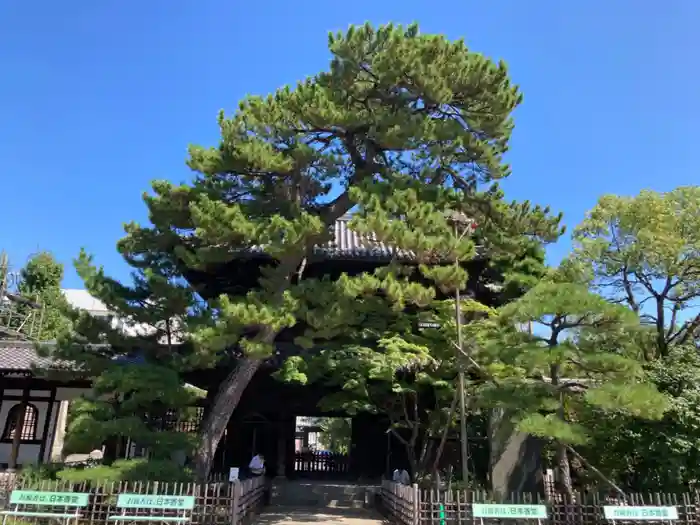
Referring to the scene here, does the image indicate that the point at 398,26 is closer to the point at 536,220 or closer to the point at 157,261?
the point at 536,220

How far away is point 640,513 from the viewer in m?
8.66

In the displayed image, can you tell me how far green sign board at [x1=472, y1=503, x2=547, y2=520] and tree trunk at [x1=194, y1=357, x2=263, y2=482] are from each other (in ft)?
18.3

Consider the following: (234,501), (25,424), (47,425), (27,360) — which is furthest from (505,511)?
(25,424)

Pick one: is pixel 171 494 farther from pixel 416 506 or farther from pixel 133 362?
pixel 416 506

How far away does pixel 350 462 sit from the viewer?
55.8 ft

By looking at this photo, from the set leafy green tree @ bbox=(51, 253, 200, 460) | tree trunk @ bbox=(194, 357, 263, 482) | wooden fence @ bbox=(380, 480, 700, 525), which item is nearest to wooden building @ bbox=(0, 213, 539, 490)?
tree trunk @ bbox=(194, 357, 263, 482)

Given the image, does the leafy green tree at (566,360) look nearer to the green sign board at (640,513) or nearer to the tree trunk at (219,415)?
the green sign board at (640,513)

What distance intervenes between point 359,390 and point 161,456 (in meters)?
4.55

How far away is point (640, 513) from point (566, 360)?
262 cm

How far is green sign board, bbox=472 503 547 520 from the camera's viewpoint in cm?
842

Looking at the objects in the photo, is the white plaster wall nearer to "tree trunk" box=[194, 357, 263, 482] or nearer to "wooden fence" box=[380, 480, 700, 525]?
"tree trunk" box=[194, 357, 263, 482]

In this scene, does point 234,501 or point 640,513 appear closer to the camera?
point 640,513

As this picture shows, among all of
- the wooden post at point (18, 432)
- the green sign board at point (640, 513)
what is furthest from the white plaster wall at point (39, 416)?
the green sign board at point (640, 513)

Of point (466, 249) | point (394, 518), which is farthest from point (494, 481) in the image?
point (466, 249)
